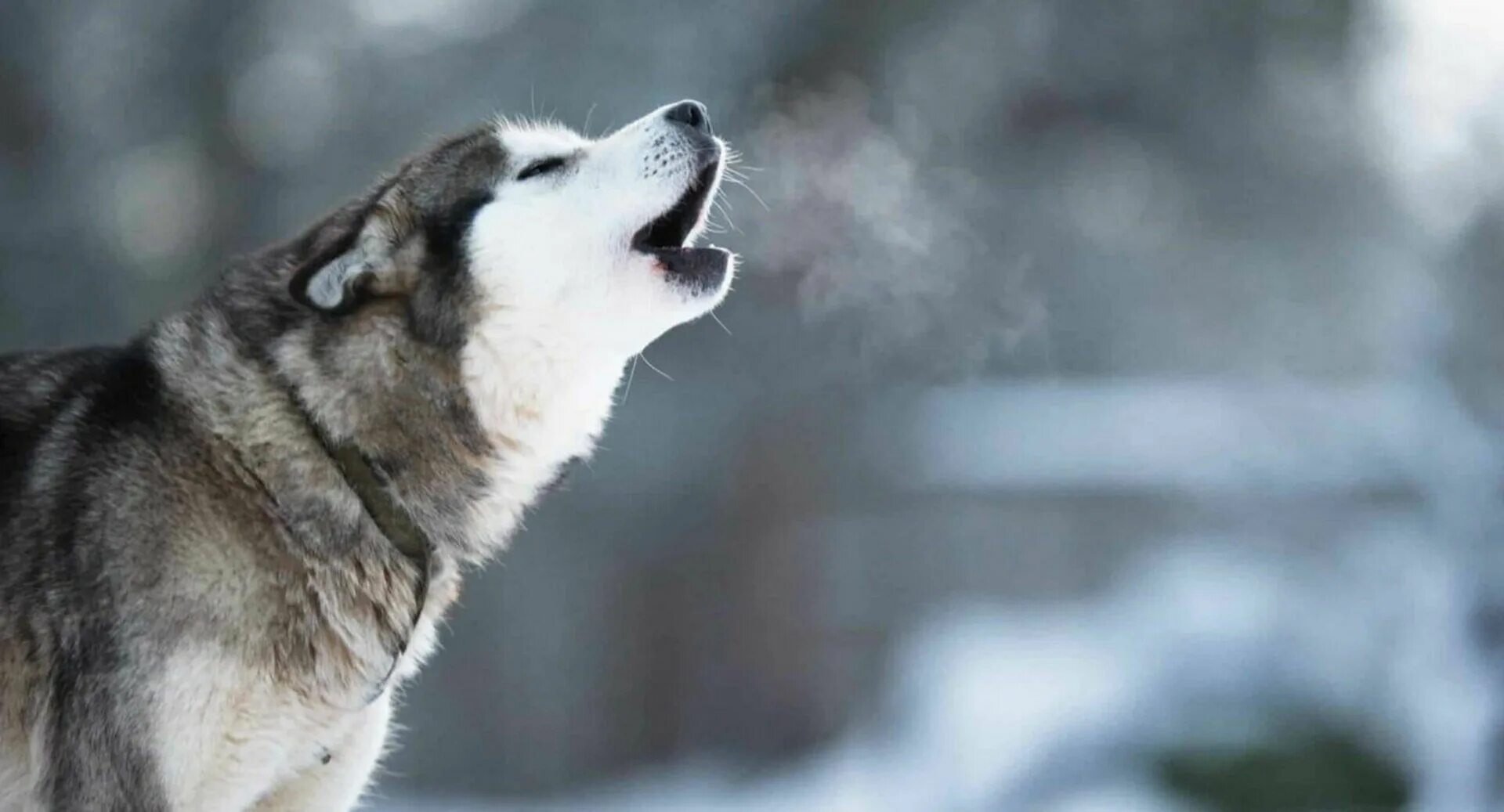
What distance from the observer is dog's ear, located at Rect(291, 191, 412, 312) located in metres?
3.04

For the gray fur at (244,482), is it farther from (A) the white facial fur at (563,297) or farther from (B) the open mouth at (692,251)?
(B) the open mouth at (692,251)

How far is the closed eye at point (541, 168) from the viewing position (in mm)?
3283

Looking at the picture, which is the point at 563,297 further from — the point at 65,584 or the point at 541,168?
the point at 65,584

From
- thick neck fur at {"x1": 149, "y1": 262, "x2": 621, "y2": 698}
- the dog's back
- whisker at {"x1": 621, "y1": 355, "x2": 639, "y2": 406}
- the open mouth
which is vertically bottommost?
the dog's back

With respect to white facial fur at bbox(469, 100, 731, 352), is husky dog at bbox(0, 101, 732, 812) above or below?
below

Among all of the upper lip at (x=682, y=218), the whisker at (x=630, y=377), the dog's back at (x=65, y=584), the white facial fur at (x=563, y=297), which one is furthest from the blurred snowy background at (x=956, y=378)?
the dog's back at (x=65, y=584)

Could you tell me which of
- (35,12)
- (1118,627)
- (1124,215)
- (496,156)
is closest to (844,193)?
(1124,215)

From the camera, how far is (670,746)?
8.09 m

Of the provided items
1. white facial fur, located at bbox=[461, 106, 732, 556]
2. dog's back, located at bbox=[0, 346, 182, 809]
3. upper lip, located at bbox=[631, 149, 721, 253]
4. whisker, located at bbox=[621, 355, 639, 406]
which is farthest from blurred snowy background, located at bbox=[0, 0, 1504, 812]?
dog's back, located at bbox=[0, 346, 182, 809]

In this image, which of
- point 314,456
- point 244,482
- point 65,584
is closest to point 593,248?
point 314,456

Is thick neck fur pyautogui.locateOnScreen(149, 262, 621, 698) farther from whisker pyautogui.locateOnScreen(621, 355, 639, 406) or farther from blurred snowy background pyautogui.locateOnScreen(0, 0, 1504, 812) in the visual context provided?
blurred snowy background pyautogui.locateOnScreen(0, 0, 1504, 812)

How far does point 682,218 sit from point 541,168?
1.05ft

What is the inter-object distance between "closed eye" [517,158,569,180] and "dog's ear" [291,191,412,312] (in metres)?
0.26

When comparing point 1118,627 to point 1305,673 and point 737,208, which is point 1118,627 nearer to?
point 1305,673
